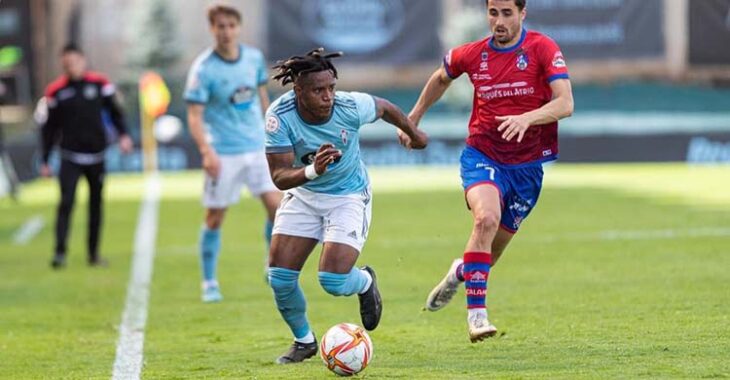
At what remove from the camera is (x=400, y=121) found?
365 inches

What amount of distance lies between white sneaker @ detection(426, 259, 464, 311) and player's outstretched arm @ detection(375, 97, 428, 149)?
1.07m

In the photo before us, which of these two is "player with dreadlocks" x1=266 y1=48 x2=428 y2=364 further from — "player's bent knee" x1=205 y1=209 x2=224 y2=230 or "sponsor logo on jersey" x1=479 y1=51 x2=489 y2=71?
"player's bent knee" x1=205 y1=209 x2=224 y2=230

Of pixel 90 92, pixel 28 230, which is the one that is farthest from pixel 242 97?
pixel 28 230

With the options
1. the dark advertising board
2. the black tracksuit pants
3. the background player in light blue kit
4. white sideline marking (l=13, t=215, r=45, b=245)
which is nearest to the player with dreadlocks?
the background player in light blue kit

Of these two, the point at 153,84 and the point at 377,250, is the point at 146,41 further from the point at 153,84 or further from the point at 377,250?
the point at 377,250

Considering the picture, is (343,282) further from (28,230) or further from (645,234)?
(28,230)

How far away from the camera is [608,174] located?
3155 centimetres

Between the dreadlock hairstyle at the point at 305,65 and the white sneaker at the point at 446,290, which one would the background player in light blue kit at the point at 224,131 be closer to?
the white sneaker at the point at 446,290

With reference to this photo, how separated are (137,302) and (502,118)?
4.95m

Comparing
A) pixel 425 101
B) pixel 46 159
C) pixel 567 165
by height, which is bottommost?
pixel 567 165

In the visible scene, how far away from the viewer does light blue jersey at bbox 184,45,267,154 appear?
43.8 ft

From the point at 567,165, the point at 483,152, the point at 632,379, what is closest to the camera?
the point at 632,379

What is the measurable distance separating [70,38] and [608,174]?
755 inches

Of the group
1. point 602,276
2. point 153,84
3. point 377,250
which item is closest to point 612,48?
point 153,84
